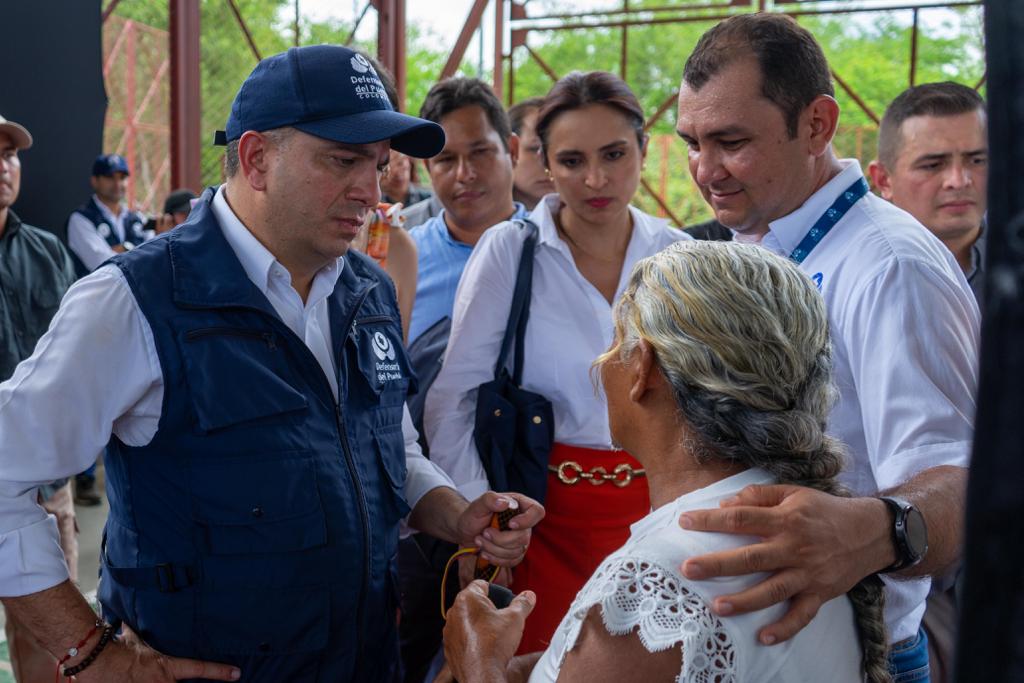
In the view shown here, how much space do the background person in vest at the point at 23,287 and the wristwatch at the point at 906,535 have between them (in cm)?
359

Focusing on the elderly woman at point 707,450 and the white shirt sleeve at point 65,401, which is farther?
the white shirt sleeve at point 65,401

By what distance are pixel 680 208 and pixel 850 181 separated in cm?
1634

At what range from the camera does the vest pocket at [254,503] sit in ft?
5.59

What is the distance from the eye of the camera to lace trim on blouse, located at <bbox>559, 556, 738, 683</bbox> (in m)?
1.18

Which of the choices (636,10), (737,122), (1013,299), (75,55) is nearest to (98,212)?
(75,55)

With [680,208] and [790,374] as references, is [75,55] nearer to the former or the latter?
[790,374]

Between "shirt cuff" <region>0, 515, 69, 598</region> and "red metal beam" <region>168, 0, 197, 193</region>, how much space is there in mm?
6915

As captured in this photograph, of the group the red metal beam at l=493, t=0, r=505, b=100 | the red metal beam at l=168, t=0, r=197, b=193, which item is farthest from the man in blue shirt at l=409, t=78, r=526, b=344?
the red metal beam at l=493, t=0, r=505, b=100

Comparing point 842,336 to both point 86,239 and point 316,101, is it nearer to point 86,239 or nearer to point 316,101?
point 316,101

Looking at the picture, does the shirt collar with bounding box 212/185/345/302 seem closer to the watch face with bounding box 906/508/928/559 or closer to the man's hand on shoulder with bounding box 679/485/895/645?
the man's hand on shoulder with bounding box 679/485/895/645

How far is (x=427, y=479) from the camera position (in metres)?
2.24

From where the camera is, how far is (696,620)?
1192 mm

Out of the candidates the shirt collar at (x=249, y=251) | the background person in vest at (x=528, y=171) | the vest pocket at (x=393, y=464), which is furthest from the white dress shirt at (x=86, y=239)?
the vest pocket at (x=393, y=464)

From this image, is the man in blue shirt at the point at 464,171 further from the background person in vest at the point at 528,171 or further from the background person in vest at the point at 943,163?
the background person in vest at the point at 943,163
